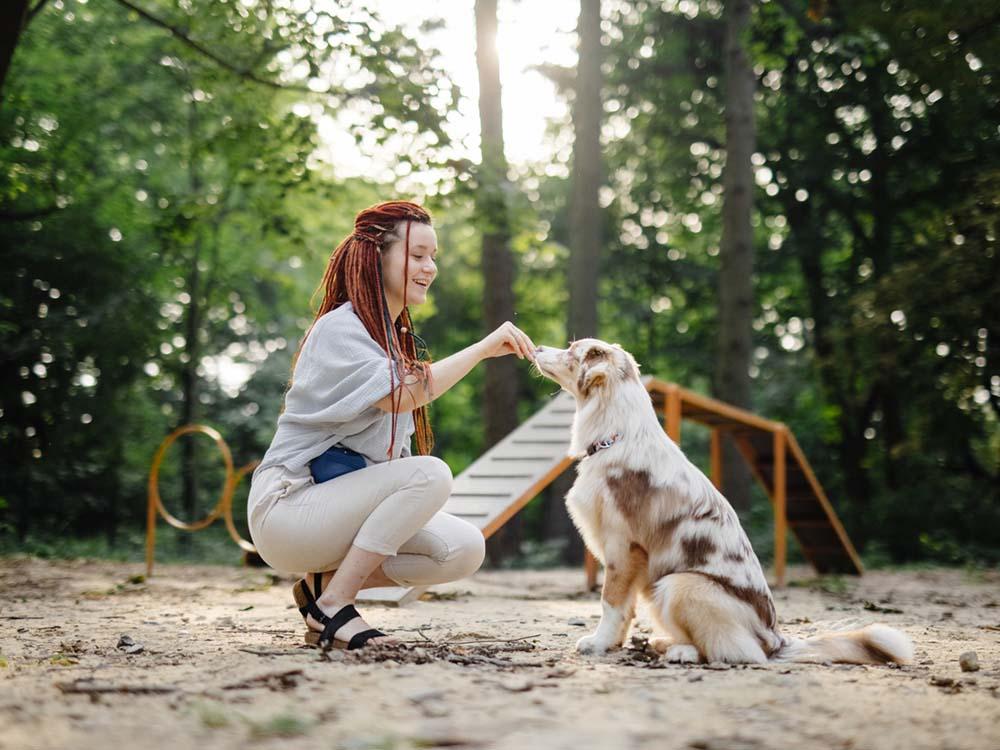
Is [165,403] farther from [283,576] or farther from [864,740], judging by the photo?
[864,740]

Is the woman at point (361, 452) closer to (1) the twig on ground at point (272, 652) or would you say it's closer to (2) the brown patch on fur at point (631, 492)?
(1) the twig on ground at point (272, 652)

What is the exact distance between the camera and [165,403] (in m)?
18.9

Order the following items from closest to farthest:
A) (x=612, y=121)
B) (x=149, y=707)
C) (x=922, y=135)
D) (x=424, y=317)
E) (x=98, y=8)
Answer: (x=149, y=707), (x=98, y=8), (x=922, y=135), (x=612, y=121), (x=424, y=317)

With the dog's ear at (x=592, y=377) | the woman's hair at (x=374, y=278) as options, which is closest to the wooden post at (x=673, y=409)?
the dog's ear at (x=592, y=377)

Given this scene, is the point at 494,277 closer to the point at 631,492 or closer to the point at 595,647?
the point at 631,492

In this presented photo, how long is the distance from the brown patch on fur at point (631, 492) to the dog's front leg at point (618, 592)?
0.14 metres

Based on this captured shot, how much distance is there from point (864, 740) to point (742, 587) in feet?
4.11

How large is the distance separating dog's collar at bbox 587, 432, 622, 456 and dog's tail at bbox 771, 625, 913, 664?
42.0 inches

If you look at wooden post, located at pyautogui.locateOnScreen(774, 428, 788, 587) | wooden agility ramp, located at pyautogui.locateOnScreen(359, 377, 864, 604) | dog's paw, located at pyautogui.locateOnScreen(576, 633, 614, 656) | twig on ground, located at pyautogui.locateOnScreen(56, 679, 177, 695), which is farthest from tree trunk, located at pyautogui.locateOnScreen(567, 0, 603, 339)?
twig on ground, located at pyautogui.locateOnScreen(56, 679, 177, 695)

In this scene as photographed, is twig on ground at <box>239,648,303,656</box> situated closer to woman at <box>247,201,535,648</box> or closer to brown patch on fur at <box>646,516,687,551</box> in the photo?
woman at <box>247,201,535,648</box>

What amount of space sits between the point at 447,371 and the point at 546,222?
15.4 m

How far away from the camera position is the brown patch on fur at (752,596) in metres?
3.74

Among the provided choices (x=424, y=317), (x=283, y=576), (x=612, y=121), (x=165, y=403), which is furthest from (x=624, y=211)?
(x=283, y=576)

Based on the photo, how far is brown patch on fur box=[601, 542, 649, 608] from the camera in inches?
157
